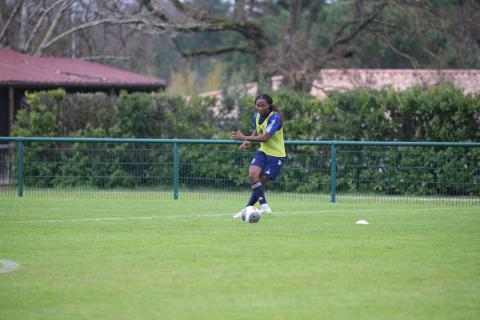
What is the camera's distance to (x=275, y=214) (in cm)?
1662

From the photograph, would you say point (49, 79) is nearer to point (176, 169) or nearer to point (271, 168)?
point (176, 169)

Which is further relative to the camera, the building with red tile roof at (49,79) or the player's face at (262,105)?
the building with red tile roof at (49,79)

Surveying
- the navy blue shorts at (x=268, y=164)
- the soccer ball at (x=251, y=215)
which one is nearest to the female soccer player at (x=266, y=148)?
the navy blue shorts at (x=268, y=164)

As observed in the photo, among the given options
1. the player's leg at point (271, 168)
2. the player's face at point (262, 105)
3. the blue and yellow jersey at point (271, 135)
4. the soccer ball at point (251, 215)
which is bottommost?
the soccer ball at point (251, 215)

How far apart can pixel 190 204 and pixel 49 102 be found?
24.7 feet

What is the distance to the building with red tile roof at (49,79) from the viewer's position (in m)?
27.1

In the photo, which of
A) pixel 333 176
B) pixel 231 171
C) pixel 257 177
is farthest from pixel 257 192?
pixel 231 171

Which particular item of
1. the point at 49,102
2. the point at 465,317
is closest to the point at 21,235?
the point at 465,317

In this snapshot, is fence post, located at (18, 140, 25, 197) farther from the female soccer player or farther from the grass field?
the female soccer player

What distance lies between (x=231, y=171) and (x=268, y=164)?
18.2ft

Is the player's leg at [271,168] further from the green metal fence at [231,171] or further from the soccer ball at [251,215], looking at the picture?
the green metal fence at [231,171]

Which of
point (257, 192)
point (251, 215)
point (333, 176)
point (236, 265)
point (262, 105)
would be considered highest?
point (262, 105)

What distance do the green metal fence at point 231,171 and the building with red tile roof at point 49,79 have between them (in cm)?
512

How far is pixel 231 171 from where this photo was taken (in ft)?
68.9
